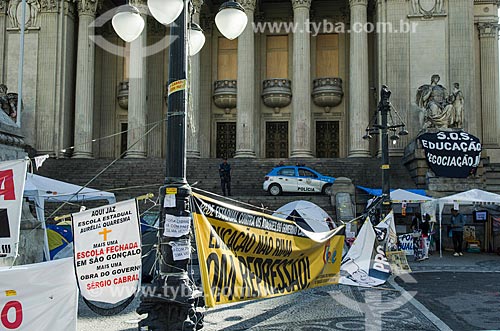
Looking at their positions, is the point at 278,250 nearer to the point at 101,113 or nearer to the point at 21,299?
the point at 21,299

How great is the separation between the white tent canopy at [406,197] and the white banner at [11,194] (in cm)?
1509

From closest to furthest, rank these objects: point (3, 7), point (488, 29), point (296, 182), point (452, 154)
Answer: point (296, 182) < point (452, 154) < point (3, 7) < point (488, 29)

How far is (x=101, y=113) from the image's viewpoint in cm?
3494

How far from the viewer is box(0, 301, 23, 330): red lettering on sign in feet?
15.4

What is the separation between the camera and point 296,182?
22.3 meters

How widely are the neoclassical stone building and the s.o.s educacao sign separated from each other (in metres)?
4.69

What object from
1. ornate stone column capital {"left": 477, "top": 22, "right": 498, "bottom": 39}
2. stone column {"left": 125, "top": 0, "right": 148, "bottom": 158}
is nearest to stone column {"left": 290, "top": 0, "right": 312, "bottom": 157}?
stone column {"left": 125, "top": 0, "right": 148, "bottom": 158}

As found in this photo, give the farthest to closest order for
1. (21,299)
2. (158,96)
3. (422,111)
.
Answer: (158,96) < (422,111) < (21,299)

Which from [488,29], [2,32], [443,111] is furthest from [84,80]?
[488,29]

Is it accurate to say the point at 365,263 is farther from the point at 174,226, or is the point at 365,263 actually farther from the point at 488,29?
the point at 488,29

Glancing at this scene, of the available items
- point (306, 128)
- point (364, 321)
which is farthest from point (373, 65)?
point (364, 321)

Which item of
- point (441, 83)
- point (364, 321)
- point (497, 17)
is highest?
point (497, 17)

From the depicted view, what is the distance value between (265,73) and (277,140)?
4.44 metres

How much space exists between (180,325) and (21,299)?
1.62 meters
